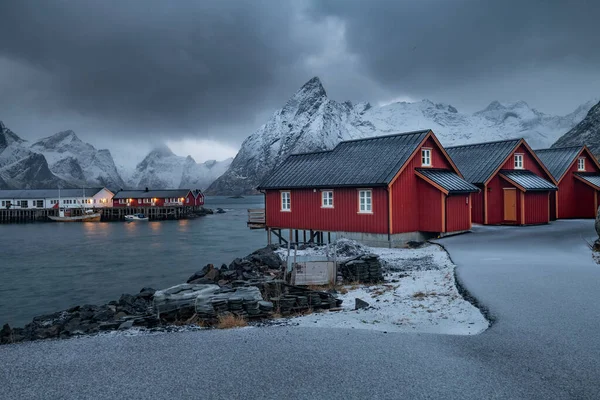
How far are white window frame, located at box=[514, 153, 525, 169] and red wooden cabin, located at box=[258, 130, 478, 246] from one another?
6.81 m

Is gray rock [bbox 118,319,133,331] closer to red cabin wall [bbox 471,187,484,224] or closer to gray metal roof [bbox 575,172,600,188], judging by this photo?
red cabin wall [bbox 471,187,484,224]

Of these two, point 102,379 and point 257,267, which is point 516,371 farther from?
point 257,267

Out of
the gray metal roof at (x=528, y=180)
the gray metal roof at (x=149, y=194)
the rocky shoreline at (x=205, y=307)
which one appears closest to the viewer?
the rocky shoreline at (x=205, y=307)

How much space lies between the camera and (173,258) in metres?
41.3

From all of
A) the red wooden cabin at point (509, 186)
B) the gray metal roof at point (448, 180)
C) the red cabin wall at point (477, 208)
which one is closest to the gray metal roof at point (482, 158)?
the red wooden cabin at point (509, 186)

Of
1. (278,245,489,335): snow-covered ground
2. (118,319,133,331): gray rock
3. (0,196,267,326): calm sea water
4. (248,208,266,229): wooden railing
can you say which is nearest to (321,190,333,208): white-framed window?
(248,208,266,229): wooden railing

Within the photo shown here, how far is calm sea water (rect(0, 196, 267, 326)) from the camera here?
85.0 feet

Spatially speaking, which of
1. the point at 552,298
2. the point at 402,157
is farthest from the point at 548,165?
the point at 552,298

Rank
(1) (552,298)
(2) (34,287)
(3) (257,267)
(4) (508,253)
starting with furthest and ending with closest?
1. (2) (34,287)
2. (3) (257,267)
3. (4) (508,253)
4. (1) (552,298)

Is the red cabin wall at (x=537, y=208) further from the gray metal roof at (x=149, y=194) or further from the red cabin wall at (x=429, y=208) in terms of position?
the gray metal roof at (x=149, y=194)

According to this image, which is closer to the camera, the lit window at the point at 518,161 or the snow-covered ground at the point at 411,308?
the snow-covered ground at the point at 411,308

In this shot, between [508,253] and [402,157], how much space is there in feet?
29.5

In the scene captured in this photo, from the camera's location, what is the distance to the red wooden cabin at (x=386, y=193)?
26016 mm

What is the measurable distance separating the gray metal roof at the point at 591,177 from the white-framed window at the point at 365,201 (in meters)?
20.0
